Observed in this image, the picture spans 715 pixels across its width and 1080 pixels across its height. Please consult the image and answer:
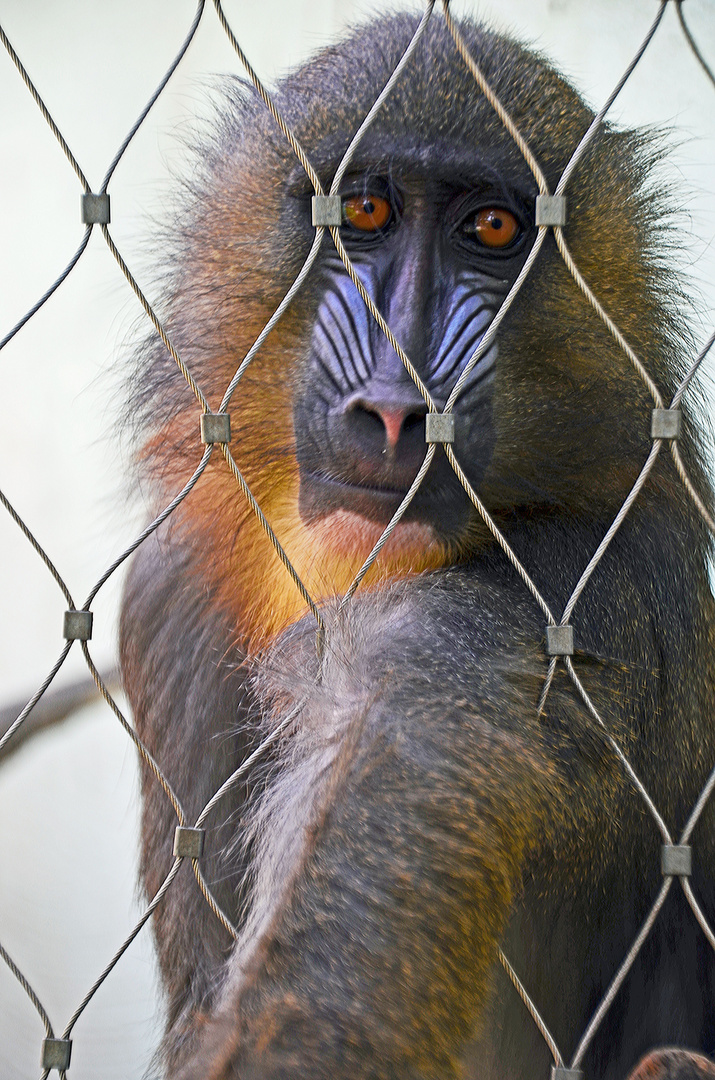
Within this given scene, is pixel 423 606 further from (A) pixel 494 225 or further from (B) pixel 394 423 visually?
(A) pixel 494 225

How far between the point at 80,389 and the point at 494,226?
55.9 inches

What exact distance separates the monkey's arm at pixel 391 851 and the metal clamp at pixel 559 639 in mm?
175

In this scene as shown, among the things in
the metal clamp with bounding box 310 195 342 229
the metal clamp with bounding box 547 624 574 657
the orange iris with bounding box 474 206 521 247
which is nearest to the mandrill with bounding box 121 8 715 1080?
the orange iris with bounding box 474 206 521 247

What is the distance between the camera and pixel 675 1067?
145cm

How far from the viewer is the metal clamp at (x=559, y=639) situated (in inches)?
50.8

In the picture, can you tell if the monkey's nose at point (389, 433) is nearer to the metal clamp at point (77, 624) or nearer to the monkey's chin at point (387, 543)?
the monkey's chin at point (387, 543)

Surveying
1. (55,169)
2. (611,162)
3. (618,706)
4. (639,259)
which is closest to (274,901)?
(618,706)

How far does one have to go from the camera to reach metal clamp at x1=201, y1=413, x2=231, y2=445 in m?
1.32

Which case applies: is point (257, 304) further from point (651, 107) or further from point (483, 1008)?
point (483, 1008)

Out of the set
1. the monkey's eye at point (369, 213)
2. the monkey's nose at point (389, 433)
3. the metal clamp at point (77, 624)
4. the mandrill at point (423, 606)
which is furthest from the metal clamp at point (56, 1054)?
the monkey's eye at point (369, 213)

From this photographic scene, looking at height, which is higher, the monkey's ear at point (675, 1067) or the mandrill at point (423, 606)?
the mandrill at point (423, 606)

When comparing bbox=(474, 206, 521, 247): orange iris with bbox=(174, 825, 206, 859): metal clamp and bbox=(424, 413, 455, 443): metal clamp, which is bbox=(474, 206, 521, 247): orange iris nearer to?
bbox=(424, 413, 455, 443): metal clamp

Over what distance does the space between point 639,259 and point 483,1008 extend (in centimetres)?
134

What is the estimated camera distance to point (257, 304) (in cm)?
189
